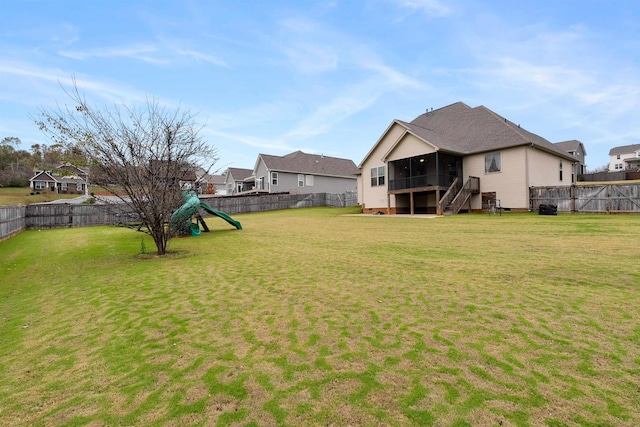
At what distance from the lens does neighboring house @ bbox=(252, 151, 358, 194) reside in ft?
128

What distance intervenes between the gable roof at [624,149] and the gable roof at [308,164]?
224 feet

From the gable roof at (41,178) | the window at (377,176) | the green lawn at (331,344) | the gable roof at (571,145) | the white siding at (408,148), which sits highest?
the gable roof at (571,145)

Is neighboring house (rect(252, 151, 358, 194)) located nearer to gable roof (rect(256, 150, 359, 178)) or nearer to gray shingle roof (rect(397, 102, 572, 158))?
gable roof (rect(256, 150, 359, 178))

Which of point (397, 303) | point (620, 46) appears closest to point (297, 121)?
point (620, 46)

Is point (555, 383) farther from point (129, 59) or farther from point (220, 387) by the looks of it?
point (129, 59)

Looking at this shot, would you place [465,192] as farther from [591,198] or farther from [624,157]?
[624,157]

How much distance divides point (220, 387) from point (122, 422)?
2.40 ft

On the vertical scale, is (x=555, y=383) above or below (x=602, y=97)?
below

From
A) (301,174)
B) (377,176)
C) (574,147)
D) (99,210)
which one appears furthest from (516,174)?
(574,147)

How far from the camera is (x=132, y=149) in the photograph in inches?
346

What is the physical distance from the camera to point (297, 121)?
3039 centimetres

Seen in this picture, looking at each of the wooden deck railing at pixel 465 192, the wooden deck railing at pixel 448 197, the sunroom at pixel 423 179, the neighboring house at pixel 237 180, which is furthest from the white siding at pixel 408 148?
the neighboring house at pixel 237 180

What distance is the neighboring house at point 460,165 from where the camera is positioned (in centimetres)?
1978

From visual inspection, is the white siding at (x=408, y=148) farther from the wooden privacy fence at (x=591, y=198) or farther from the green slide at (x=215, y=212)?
the green slide at (x=215, y=212)
